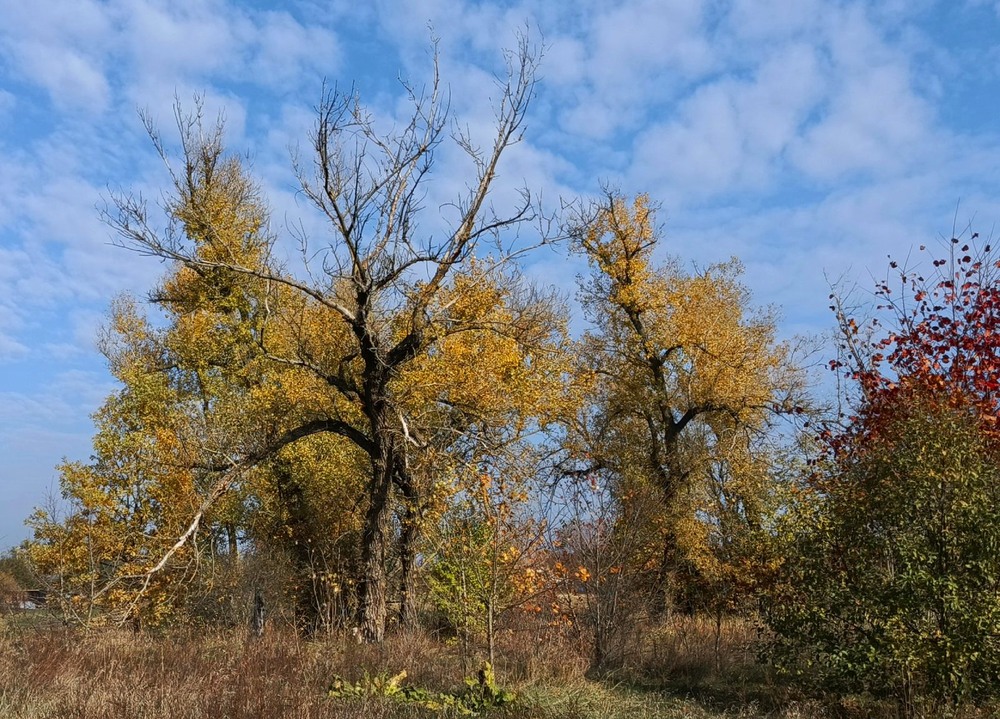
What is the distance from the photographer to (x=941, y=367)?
14.1m

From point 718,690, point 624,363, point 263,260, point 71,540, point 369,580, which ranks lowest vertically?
point 718,690

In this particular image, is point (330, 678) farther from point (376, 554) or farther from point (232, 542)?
point (232, 542)

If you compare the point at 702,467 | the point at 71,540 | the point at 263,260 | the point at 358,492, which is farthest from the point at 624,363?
the point at 71,540

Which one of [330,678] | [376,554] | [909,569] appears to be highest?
[376,554]

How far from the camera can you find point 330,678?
989 centimetres

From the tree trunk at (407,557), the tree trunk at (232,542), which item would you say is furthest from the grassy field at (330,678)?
the tree trunk at (232,542)

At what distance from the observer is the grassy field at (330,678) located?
7.79m

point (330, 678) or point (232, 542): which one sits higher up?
point (232, 542)

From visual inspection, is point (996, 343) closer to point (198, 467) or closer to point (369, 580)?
point (369, 580)

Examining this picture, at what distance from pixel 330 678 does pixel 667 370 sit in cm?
1691

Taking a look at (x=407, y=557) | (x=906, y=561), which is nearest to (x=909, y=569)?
(x=906, y=561)

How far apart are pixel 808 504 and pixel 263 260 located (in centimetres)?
1671

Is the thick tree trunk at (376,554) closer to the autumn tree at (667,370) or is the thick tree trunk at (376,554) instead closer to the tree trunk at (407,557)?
the tree trunk at (407,557)

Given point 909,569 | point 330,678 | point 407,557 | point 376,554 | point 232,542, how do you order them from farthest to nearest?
point 232,542, point 407,557, point 376,554, point 330,678, point 909,569
